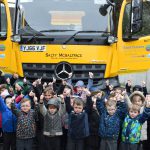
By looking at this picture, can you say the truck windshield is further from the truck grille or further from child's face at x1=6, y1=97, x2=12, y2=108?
child's face at x1=6, y1=97, x2=12, y2=108

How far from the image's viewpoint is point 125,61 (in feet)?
33.1

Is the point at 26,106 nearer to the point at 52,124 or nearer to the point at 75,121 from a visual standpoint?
the point at 52,124

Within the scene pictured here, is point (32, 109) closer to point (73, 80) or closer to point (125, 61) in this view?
point (73, 80)

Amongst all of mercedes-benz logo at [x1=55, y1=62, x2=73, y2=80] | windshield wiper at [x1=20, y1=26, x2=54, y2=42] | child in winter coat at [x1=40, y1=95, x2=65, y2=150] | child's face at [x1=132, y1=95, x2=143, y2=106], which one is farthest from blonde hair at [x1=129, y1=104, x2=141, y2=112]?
windshield wiper at [x1=20, y1=26, x2=54, y2=42]

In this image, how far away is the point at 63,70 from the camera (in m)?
9.61

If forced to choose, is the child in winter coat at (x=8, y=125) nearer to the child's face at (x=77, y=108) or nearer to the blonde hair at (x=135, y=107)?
the child's face at (x=77, y=108)

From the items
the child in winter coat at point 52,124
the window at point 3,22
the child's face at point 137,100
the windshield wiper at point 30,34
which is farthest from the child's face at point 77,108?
the window at point 3,22

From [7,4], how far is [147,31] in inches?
122

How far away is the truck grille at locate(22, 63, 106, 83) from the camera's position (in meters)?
9.67

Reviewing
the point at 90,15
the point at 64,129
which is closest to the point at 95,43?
the point at 90,15

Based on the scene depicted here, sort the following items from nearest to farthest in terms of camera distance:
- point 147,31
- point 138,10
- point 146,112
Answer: point 146,112, point 138,10, point 147,31

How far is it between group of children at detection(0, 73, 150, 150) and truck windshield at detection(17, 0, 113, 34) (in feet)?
7.22

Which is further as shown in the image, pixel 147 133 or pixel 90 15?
pixel 90 15

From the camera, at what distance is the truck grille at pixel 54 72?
967cm
